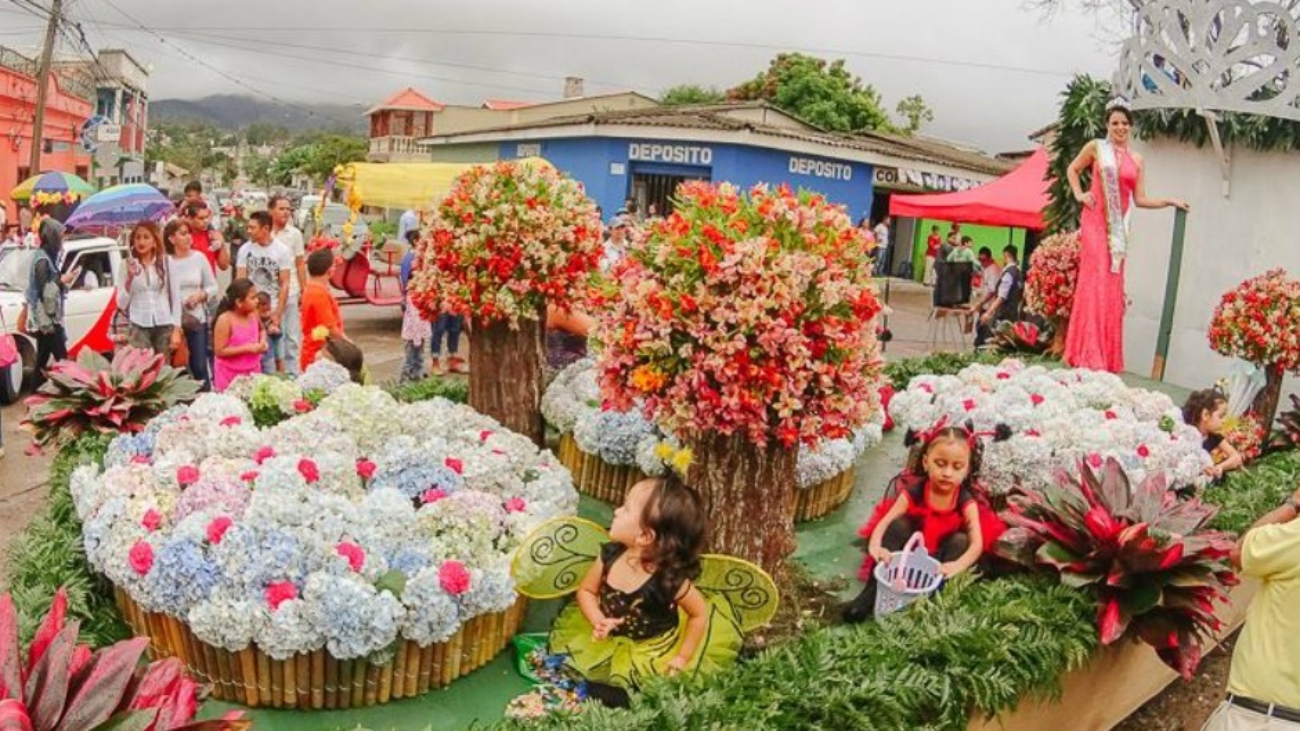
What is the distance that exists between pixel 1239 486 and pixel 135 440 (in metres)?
6.45

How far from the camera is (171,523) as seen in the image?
4.62 m

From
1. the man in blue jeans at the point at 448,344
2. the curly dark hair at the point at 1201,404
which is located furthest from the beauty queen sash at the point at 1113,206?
the man in blue jeans at the point at 448,344

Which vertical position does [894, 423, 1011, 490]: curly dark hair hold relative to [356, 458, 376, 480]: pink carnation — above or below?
above

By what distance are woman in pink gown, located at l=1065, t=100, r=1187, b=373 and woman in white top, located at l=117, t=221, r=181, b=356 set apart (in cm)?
731

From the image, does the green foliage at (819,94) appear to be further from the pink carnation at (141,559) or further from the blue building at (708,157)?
the pink carnation at (141,559)

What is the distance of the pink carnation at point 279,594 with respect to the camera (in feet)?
13.0

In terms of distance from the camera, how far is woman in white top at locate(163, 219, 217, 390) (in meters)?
8.91

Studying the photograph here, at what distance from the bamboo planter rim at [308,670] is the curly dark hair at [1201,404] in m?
5.79

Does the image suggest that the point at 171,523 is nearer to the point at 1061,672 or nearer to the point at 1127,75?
the point at 1061,672

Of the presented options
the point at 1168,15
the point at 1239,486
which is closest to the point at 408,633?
the point at 1239,486

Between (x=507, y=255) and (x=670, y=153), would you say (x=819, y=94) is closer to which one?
(x=670, y=153)

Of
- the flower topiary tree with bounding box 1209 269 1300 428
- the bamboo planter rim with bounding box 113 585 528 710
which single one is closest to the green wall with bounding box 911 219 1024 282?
the flower topiary tree with bounding box 1209 269 1300 428

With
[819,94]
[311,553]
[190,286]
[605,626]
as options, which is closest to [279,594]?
[311,553]

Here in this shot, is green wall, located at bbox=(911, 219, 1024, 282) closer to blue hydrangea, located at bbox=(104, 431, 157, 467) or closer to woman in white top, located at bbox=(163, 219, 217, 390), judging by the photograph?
woman in white top, located at bbox=(163, 219, 217, 390)
